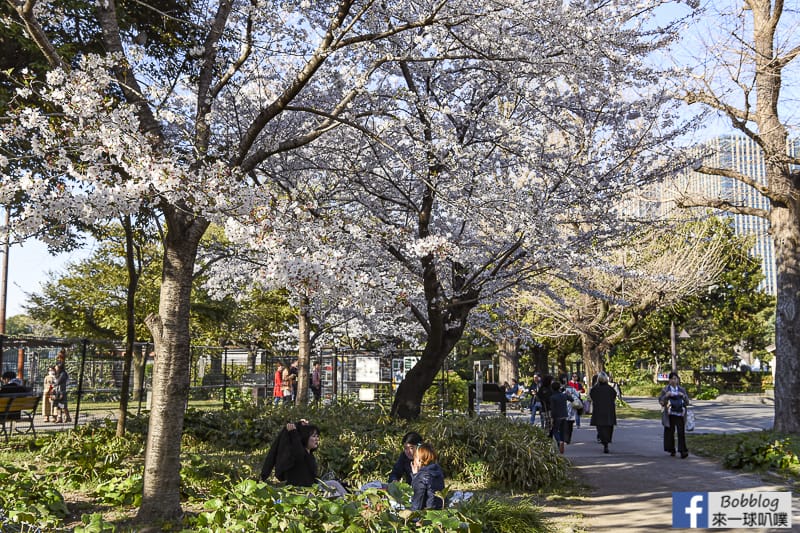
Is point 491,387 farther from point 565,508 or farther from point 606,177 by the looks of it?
point 565,508

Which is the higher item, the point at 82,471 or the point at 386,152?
the point at 386,152

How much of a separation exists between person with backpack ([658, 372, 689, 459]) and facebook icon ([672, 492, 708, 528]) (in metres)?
3.83

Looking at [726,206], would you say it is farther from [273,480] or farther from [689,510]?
[273,480]

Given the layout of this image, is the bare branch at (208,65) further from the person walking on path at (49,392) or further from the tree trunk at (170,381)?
the person walking on path at (49,392)

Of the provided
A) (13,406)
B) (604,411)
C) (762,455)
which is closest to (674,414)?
(604,411)

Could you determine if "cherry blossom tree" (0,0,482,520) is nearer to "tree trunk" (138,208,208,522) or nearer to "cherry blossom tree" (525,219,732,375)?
"tree trunk" (138,208,208,522)

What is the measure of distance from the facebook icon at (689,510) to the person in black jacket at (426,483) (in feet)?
9.46

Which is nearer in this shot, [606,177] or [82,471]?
[82,471]

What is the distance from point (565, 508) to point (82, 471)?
6328mm

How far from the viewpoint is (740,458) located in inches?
445

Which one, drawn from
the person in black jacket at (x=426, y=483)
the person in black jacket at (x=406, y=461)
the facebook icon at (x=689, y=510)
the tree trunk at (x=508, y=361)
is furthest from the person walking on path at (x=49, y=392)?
the tree trunk at (x=508, y=361)

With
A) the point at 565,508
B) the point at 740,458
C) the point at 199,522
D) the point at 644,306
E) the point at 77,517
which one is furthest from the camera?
the point at 644,306

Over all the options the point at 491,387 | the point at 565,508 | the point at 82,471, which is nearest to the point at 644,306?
the point at 491,387

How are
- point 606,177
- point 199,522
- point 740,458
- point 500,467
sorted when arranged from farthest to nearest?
1. point 606,177
2. point 740,458
3. point 500,467
4. point 199,522
